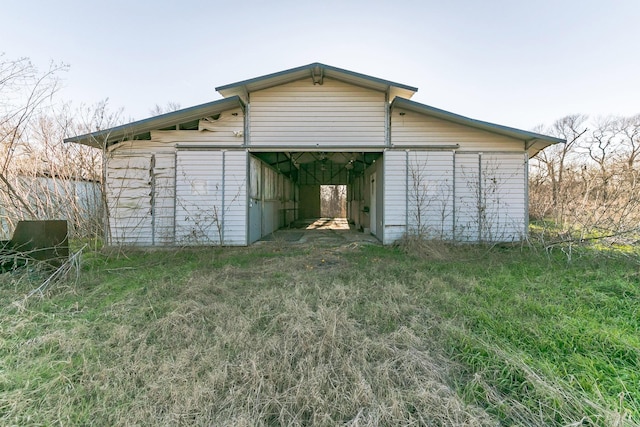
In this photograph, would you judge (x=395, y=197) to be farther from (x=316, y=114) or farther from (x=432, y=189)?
(x=316, y=114)

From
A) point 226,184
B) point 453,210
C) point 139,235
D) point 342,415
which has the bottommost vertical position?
point 342,415

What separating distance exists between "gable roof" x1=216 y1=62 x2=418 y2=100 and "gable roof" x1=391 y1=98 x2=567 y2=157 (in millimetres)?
327

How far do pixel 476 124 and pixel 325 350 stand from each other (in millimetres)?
6600

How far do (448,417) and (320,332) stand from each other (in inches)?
44.4

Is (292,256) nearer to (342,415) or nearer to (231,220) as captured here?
(231,220)

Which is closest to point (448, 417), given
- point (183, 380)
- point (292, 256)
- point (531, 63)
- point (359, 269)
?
point (183, 380)

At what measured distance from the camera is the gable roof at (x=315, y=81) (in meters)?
6.16

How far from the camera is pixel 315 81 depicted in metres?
6.63

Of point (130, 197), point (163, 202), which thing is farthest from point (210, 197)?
point (130, 197)

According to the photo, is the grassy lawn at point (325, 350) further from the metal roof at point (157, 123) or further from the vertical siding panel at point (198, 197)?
the metal roof at point (157, 123)

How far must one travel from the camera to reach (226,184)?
6.75 meters

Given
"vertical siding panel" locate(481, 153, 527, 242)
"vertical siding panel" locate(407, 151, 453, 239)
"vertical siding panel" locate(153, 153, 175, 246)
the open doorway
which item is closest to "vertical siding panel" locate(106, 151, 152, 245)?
"vertical siding panel" locate(153, 153, 175, 246)

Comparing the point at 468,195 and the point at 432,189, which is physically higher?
the point at 432,189

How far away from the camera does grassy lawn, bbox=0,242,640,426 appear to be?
1514 millimetres
